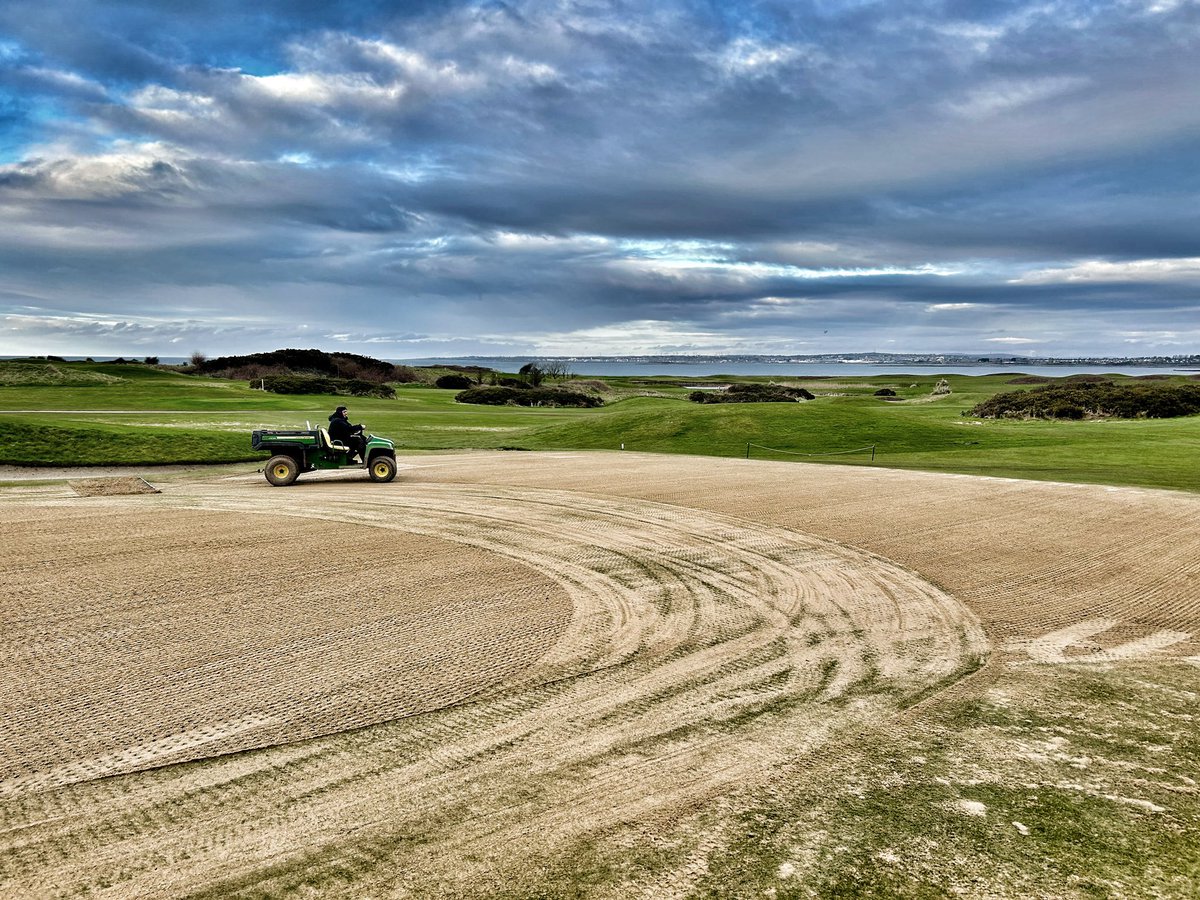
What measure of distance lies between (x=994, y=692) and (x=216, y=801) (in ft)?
22.6

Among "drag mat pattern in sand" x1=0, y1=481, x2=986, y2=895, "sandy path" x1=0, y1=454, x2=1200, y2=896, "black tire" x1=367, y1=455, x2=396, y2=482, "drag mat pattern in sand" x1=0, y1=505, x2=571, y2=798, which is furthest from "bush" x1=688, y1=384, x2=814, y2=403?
"drag mat pattern in sand" x1=0, y1=481, x2=986, y2=895

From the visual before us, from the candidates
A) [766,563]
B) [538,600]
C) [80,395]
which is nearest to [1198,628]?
[766,563]

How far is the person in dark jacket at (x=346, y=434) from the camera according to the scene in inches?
830

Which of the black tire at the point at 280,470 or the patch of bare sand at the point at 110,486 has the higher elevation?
the black tire at the point at 280,470

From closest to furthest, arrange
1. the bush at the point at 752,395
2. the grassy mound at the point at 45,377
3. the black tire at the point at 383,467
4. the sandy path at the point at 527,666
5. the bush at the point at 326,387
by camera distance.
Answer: the sandy path at the point at 527,666 → the black tire at the point at 383,467 → the grassy mound at the point at 45,377 → the bush at the point at 752,395 → the bush at the point at 326,387

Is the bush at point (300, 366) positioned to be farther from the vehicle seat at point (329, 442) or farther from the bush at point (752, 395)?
the vehicle seat at point (329, 442)

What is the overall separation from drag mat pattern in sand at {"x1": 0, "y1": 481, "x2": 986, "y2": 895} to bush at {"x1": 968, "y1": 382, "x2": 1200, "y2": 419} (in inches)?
1959

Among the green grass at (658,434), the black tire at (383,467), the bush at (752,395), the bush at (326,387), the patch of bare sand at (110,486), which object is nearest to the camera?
the patch of bare sand at (110,486)

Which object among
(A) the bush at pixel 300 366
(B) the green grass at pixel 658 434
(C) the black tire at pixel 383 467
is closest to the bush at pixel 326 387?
(B) the green grass at pixel 658 434

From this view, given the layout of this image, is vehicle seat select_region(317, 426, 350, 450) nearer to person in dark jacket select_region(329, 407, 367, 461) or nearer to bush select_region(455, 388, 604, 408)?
person in dark jacket select_region(329, 407, 367, 461)

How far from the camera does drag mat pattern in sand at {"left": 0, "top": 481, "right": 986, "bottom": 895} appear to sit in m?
4.82

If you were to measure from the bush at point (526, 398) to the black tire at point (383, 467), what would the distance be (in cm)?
4805

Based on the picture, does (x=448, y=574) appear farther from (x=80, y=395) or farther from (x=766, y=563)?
(x=80, y=395)

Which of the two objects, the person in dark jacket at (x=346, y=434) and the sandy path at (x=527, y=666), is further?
the person in dark jacket at (x=346, y=434)
